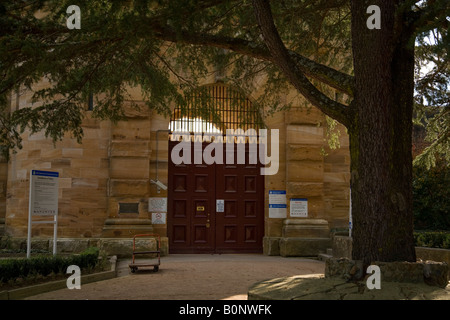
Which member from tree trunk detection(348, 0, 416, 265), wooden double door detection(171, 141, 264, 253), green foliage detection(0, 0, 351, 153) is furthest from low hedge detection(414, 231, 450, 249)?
tree trunk detection(348, 0, 416, 265)

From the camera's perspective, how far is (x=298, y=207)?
17.1 meters

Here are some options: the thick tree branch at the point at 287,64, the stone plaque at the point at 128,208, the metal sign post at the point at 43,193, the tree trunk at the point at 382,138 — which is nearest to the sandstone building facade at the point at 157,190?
the stone plaque at the point at 128,208

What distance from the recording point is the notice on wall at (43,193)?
38.2 feet

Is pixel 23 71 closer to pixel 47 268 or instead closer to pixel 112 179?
pixel 47 268

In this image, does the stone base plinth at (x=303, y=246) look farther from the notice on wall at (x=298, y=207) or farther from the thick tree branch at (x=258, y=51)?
the thick tree branch at (x=258, y=51)

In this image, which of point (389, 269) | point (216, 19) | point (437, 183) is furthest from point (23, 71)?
point (437, 183)

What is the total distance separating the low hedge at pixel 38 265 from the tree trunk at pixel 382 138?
6.08 metres

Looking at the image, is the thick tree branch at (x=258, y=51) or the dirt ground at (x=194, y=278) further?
the dirt ground at (x=194, y=278)

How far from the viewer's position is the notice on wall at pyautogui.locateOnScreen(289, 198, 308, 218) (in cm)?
1711

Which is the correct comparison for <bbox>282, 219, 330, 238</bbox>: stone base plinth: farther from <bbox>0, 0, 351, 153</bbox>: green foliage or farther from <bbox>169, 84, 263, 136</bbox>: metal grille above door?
<bbox>0, 0, 351, 153</bbox>: green foliage

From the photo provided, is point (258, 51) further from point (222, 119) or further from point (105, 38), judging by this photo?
point (222, 119)

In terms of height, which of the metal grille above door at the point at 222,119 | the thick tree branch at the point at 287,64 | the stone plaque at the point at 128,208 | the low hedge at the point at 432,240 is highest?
the metal grille above door at the point at 222,119

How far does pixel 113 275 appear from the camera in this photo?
38.8 ft

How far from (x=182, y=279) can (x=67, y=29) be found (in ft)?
18.3
